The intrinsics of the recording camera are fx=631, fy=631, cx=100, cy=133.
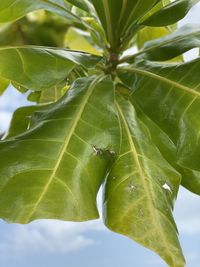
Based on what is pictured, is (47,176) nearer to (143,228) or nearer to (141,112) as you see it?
(143,228)

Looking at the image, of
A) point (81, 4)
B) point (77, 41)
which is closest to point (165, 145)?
point (81, 4)

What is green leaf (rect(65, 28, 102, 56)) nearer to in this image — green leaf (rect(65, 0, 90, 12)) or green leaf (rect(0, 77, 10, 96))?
green leaf (rect(0, 77, 10, 96))

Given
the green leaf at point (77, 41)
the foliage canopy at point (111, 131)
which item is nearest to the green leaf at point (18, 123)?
the foliage canopy at point (111, 131)

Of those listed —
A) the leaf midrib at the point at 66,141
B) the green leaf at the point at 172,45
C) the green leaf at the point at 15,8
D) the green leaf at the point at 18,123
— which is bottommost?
the green leaf at the point at 18,123

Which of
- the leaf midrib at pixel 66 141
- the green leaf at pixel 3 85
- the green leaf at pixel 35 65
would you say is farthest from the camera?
the green leaf at pixel 3 85

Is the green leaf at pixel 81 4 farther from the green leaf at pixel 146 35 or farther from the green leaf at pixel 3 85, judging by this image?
the green leaf at pixel 146 35

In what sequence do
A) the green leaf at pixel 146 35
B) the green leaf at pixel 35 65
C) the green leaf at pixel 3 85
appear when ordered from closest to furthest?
the green leaf at pixel 35 65
the green leaf at pixel 3 85
the green leaf at pixel 146 35
